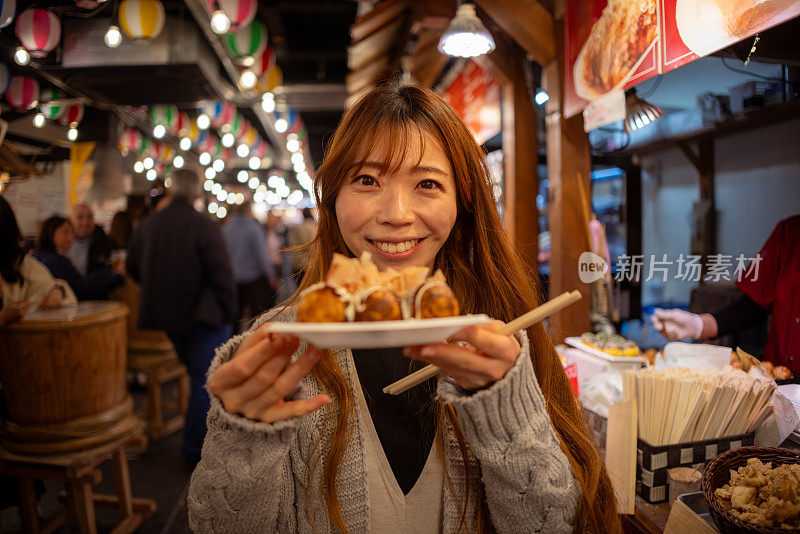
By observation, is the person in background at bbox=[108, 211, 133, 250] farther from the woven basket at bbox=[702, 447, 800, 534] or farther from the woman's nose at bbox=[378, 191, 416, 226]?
the woven basket at bbox=[702, 447, 800, 534]

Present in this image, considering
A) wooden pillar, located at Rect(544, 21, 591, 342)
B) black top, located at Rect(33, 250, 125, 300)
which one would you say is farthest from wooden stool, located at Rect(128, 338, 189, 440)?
wooden pillar, located at Rect(544, 21, 591, 342)

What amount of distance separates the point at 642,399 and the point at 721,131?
58.9 inches

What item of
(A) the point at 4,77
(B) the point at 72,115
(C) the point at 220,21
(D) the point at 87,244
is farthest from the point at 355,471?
(C) the point at 220,21

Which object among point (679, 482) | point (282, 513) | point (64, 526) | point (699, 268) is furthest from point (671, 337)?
point (64, 526)

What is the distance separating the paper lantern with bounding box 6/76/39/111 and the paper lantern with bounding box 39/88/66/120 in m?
0.05

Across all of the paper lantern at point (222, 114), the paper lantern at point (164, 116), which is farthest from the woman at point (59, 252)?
the paper lantern at point (222, 114)

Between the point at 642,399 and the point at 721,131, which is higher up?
the point at 721,131

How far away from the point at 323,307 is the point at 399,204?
0.44 m

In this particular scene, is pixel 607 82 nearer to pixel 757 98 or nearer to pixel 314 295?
pixel 757 98

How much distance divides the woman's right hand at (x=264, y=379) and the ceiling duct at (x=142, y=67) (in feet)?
8.37

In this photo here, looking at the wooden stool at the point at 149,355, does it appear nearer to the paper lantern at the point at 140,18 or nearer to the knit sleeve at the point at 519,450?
the paper lantern at the point at 140,18

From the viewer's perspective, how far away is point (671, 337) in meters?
2.22

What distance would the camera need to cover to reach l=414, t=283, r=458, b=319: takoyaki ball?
983mm

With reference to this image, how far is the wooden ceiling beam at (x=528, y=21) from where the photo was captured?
111 inches
